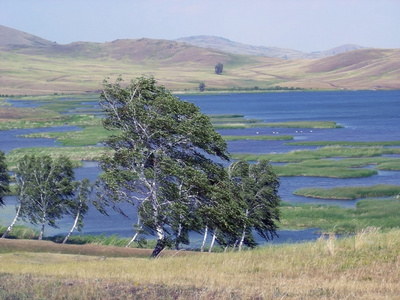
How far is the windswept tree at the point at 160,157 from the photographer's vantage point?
71.4 ft

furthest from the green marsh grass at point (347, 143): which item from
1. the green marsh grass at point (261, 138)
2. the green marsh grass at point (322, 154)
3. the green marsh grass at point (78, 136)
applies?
the green marsh grass at point (78, 136)

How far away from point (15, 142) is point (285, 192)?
4613 centimetres

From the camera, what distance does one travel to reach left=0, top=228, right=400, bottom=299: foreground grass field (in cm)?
1056

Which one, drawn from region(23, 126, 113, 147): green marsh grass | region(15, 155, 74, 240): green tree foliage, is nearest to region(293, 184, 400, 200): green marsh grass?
region(15, 155, 74, 240): green tree foliage

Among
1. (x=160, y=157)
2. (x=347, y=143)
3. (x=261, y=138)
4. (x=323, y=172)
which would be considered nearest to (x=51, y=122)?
(x=261, y=138)

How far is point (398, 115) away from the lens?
410 feet

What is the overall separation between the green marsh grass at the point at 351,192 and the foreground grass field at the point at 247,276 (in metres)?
31.1

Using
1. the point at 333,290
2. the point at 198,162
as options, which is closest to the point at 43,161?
the point at 198,162

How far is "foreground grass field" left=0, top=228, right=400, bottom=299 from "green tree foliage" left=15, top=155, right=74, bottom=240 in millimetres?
23582

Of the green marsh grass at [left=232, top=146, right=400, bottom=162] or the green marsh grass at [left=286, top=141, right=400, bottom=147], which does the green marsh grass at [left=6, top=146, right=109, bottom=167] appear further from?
the green marsh grass at [left=286, top=141, right=400, bottom=147]

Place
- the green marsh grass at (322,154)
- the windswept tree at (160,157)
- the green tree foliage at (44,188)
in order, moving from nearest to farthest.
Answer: the windswept tree at (160,157)
the green tree foliage at (44,188)
the green marsh grass at (322,154)

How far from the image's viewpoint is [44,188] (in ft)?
125

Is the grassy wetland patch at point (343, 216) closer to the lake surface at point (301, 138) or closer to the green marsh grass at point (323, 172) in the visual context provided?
the lake surface at point (301, 138)

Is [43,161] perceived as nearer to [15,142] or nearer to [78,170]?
[78,170]
